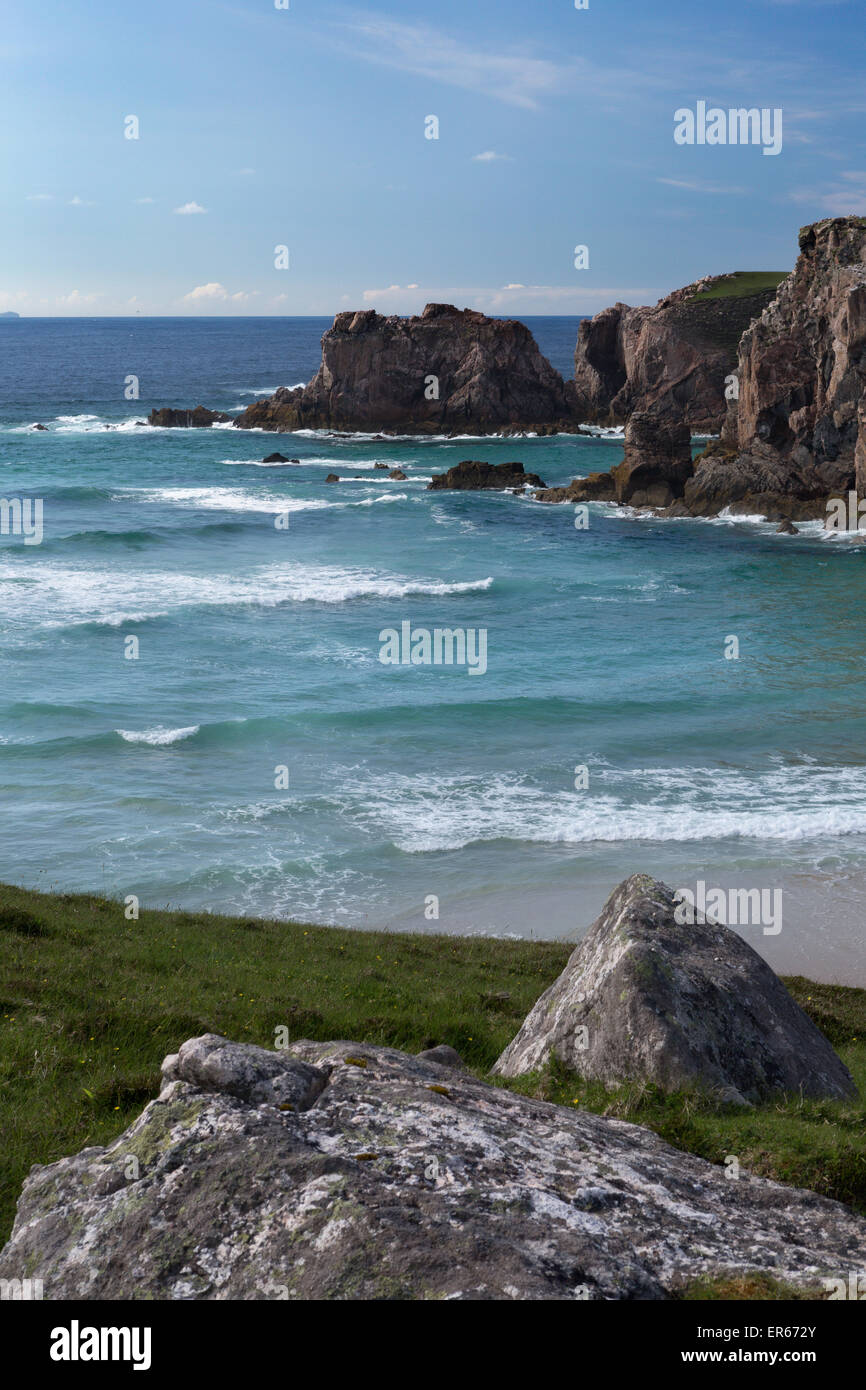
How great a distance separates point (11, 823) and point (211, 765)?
22.1ft

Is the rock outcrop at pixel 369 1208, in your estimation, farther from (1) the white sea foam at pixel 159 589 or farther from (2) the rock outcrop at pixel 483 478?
(2) the rock outcrop at pixel 483 478

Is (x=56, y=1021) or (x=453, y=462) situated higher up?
(x=453, y=462)

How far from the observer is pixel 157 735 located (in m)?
34.8

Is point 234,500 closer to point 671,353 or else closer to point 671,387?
point 671,387

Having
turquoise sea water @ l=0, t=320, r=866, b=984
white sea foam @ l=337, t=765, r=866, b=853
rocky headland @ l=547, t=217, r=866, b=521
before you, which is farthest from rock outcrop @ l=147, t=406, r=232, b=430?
white sea foam @ l=337, t=765, r=866, b=853

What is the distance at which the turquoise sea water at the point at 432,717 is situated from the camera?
2559 cm

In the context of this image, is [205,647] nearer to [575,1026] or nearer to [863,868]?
[863,868]

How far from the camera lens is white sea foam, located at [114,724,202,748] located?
3438 cm

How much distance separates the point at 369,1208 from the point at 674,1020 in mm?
5399

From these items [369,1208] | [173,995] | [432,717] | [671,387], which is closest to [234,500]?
[432,717]

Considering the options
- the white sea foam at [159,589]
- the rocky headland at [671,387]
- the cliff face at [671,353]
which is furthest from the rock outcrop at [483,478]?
the cliff face at [671,353]

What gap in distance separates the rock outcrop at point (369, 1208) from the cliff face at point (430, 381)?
110899mm
